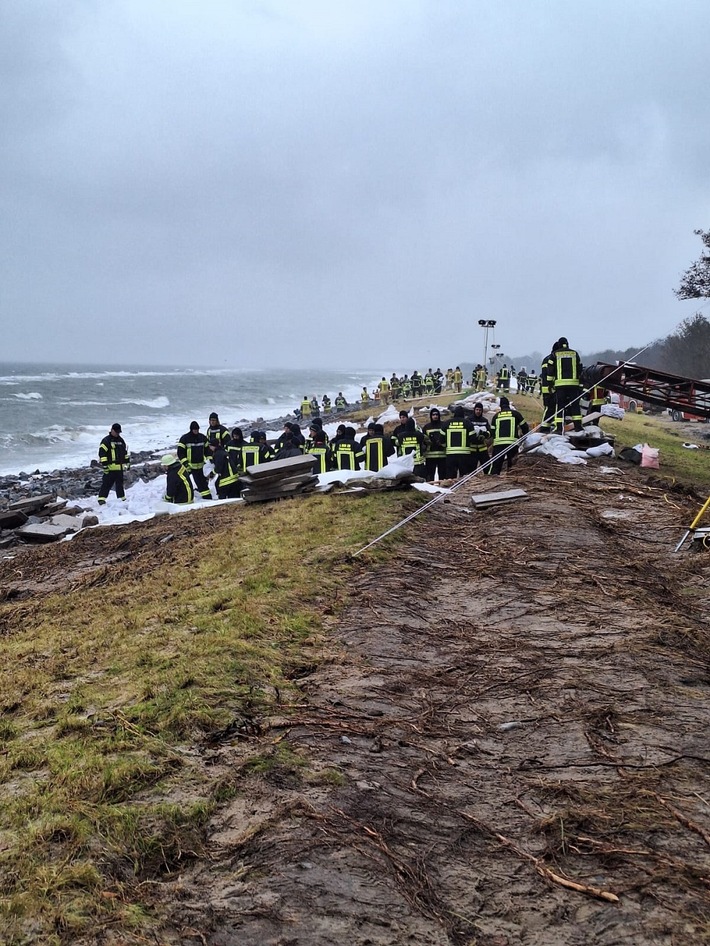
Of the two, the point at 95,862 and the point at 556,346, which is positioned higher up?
the point at 556,346

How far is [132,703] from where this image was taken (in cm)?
319

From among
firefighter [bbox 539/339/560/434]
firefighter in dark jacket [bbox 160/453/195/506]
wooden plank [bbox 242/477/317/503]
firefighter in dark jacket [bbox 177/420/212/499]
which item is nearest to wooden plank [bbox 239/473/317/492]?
wooden plank [bbox 242/477/317/503]

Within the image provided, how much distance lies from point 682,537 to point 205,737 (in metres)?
5.22

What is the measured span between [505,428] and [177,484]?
6.01 metres

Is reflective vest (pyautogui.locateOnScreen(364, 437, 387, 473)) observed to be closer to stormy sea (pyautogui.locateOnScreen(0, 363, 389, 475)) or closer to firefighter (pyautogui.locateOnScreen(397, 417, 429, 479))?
firefighter (pyautogui.locateOnScreen(397, 417, 429, 479))

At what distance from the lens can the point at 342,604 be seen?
15.2 ft

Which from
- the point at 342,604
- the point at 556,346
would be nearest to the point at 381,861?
A: the point at 342,604

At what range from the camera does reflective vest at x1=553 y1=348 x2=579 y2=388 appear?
1092 cm

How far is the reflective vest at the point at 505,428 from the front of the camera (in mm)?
10148

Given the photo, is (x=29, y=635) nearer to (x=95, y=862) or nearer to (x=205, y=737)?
(x=205, y=737)

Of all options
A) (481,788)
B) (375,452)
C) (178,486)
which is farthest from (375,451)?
(481,788)

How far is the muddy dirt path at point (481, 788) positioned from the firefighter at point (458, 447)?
5.96 metres

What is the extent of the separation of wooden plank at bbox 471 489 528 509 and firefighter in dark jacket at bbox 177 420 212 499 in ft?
21.9

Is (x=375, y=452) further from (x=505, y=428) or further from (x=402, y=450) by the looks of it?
(x=505, y=428)
